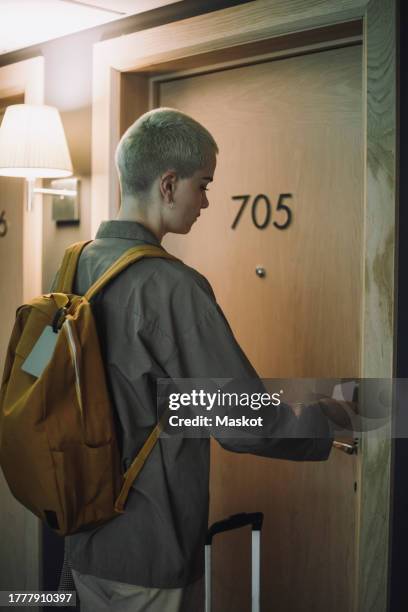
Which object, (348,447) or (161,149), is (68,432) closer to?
(161,149)

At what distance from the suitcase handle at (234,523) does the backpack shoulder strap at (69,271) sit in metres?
0.61

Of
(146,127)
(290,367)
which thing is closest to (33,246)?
(290,367)

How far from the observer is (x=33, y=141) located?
8.41 feet

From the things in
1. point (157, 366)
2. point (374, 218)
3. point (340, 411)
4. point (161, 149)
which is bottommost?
point (340, 411)

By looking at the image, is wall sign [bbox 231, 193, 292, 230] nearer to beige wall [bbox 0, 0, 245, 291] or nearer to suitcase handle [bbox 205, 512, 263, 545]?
beige wall [bbox 0, 0, 245, 291]

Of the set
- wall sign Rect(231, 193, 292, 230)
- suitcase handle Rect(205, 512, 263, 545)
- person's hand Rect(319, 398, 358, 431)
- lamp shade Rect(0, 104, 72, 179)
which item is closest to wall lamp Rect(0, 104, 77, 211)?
lamp shade Rect(0, 104, 72, 179)

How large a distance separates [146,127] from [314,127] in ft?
2.53

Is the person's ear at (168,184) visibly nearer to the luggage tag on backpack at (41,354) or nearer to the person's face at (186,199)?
the person's face at (186,199)

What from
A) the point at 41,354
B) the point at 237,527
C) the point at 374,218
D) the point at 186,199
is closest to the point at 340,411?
the point at 237,527

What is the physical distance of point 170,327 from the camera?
157cm

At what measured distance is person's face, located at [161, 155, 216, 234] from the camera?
1.68 meters

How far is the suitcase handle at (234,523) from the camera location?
166cm

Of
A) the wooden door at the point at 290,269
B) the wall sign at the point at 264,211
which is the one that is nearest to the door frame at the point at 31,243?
the wooden door at the point at 290,269

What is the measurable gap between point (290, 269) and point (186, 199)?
0.72m
